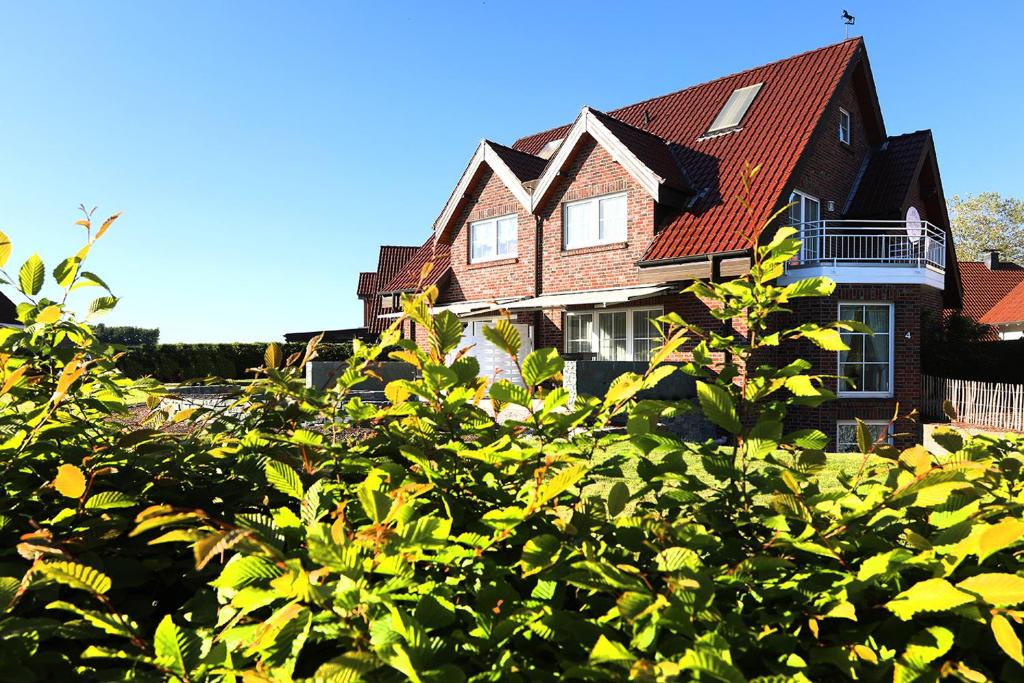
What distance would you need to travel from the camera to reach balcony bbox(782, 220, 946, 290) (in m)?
17.0

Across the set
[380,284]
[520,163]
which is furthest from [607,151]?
[380,284]

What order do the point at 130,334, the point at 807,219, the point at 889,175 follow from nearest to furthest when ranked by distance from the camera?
1. the point at 807,219
2. the point at 889,175
3. the point at 130,334

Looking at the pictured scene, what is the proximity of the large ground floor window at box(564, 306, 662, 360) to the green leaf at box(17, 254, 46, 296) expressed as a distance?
1686cm

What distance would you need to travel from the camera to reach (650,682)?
3.30ft

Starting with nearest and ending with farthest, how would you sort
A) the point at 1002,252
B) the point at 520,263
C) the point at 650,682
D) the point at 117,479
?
1. the point at 650,682
2. the point at 117,479
3. the point at 520,263
4. the point at 1002,252

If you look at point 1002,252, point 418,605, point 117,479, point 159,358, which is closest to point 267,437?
point 117,479

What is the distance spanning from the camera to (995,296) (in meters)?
35.7

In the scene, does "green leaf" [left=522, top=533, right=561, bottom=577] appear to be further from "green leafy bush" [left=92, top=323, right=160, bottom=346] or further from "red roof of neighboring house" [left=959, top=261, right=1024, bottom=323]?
"green leafy bush" [left=92, top=323, right=160, bottom=346]

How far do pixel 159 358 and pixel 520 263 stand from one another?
23.7 metres

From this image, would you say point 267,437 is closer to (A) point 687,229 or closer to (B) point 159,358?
(A) point 687,229

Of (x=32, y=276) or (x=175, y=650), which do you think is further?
(x=32, y=276)

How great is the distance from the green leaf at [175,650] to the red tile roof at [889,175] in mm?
22206

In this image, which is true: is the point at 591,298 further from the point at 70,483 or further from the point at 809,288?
the point at 70,483

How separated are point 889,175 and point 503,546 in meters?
23.2
